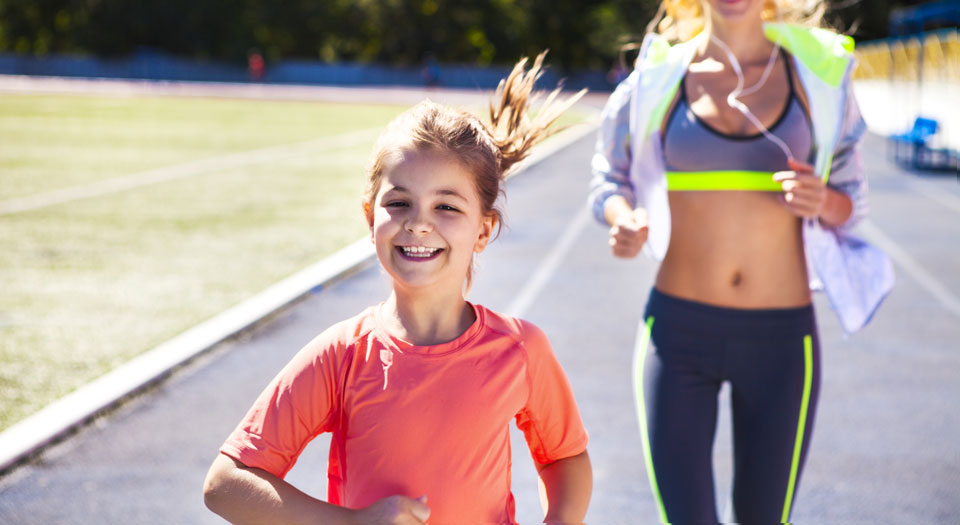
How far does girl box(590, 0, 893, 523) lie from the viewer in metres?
2.83

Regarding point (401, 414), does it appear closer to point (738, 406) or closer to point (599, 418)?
point (738, 406)

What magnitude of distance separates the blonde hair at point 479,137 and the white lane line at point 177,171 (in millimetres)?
11713

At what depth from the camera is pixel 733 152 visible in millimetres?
2840

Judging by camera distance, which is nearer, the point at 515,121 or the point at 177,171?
the point at 515,121

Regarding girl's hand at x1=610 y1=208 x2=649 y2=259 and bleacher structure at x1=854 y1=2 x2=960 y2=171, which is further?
Answer: bleacher structure at x1=854 y1=2 x2=960 y2=171

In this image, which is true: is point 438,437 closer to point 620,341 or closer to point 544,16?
point 620,341

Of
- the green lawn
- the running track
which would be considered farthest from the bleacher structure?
the green lawn

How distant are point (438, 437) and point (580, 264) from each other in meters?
8.78

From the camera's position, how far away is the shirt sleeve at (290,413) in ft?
5.66

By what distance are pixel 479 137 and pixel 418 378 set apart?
0.45 metres

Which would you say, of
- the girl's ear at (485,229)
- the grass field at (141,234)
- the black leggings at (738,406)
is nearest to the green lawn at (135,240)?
the grass field at (141,234)

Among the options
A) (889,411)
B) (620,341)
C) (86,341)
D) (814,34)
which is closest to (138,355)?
(86,341)

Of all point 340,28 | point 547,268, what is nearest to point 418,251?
point 547,268

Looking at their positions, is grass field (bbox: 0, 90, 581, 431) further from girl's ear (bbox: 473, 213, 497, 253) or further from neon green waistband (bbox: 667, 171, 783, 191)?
girl's ear (bbox: 473, 213, 497, 253)
